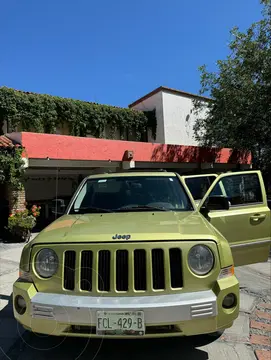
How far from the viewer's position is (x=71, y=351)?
3.15m

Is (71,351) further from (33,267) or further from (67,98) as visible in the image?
(67,98)

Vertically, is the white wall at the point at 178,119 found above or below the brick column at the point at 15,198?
above

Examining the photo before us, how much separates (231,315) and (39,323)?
5.16ft

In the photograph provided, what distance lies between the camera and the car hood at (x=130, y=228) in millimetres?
2705

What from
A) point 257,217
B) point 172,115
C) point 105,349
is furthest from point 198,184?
point 172,115

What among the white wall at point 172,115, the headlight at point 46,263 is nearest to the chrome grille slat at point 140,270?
the headlight at point 46,263

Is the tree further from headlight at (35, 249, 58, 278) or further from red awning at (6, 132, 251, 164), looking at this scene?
headlight at (35, 249, 58, 278)

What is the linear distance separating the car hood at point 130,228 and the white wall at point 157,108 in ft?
54.5

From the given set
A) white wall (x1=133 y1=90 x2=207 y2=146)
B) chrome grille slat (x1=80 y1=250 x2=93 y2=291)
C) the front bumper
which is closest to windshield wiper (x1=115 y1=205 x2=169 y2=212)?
chrome grille slat (x1=80 y1=250 x2=93 y2=291)

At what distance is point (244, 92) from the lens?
1415 cm

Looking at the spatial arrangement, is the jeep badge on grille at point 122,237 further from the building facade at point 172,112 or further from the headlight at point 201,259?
the building facade at point 172,112

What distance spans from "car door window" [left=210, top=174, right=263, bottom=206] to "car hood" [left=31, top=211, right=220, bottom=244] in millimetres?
1787

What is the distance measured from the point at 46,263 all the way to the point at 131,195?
5.60ft

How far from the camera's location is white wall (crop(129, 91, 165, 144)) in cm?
1964
